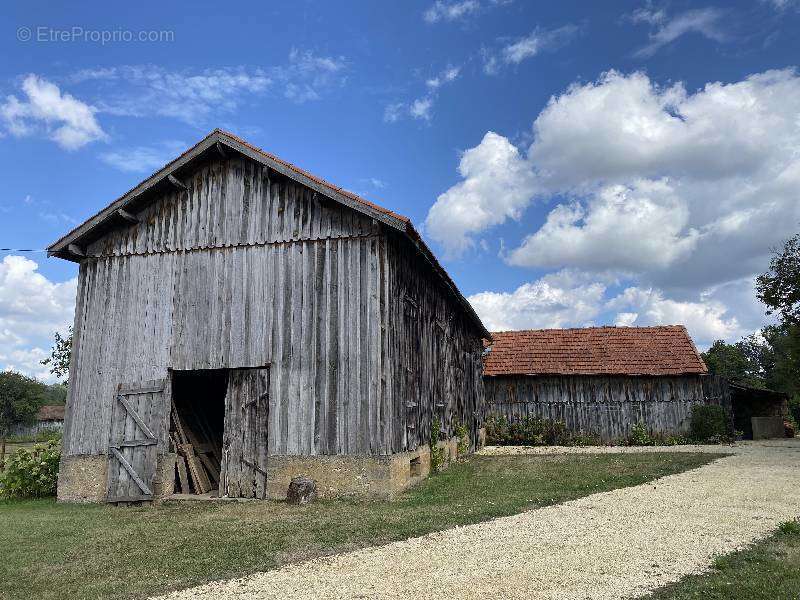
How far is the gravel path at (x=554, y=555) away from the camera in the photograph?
227 inches

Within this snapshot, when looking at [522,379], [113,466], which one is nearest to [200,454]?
[113,466]

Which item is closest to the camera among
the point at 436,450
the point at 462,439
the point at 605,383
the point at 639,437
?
the point at 436,450

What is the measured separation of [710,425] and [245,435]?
1891 centimetres

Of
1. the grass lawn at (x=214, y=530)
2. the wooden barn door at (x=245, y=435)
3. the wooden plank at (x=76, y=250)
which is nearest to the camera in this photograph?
the grass lawn at (x=214, y=530)

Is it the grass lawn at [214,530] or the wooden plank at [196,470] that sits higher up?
the wooden plank at [196,470]

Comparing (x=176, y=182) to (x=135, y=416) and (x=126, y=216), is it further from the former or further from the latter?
(x=135, y=416)

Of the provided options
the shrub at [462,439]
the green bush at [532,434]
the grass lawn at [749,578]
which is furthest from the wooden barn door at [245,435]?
the green bush at [532,434]

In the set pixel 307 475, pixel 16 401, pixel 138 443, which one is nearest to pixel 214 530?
pixel 307 475

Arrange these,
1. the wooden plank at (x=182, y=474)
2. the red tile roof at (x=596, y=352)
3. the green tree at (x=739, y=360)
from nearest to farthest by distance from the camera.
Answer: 1. the wooden plank at (x=182, y=474)
2. the red tile roof at (x=596, y=352)
3. the green tree at (x=739, y=360)

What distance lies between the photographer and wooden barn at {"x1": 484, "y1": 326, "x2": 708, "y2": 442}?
24.7 meters

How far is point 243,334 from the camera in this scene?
12.7 metres

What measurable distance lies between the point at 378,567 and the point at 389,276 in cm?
673

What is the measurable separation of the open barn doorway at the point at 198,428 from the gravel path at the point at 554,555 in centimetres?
741

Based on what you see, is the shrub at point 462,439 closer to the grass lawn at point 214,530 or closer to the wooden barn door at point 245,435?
the grass lawn at point 214,530
